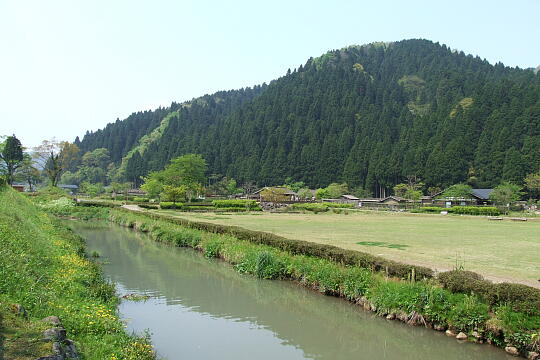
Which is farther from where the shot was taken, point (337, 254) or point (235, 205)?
point (235, 205)

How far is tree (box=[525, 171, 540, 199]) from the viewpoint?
73500 millimetres

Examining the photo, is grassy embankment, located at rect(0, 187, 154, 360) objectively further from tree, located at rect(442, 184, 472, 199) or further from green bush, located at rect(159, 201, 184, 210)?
tree, located at rect(442, 184, 472, 199)

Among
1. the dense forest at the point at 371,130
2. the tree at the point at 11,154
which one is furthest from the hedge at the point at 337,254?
the dense forest at the point at 371,130

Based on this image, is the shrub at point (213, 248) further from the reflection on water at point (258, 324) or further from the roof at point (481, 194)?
the roof at point (481, 194)

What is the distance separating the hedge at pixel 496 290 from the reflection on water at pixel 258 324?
117 centimetres

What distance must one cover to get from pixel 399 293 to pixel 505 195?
6877 centimetres

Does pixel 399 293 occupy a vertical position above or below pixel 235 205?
above

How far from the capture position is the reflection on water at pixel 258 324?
9719 millimetres

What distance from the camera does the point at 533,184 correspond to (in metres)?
73.4

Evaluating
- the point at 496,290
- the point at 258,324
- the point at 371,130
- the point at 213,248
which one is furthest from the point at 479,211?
the point at 371,130

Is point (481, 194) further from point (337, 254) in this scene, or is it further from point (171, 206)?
point (337, 254)

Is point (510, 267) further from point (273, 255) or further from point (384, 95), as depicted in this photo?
point (384, 95)

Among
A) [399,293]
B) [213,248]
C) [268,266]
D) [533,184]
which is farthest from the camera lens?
[533,184]

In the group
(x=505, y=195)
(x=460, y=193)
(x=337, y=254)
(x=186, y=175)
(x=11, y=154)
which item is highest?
(x=11, y=154)
